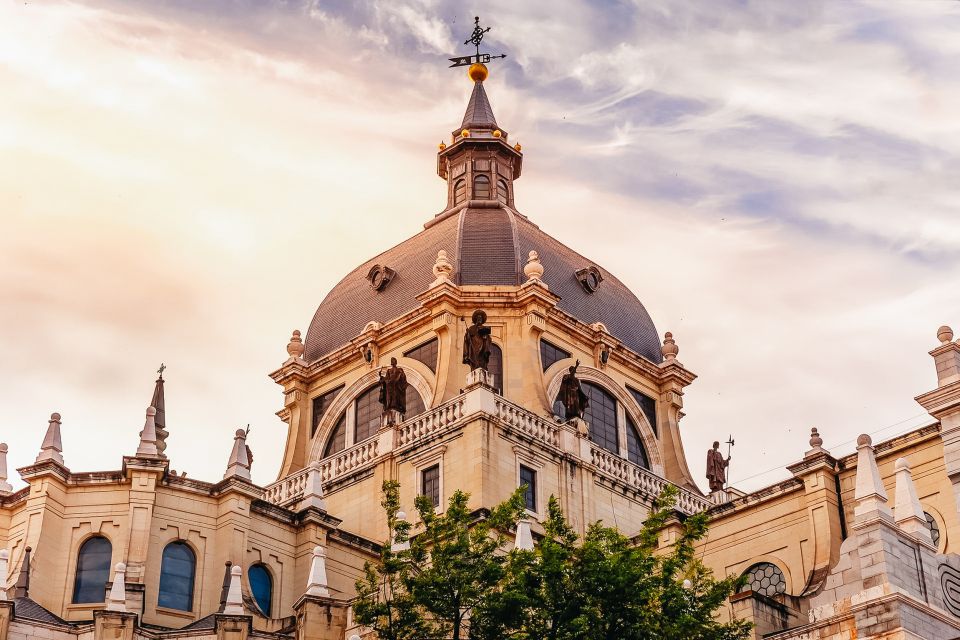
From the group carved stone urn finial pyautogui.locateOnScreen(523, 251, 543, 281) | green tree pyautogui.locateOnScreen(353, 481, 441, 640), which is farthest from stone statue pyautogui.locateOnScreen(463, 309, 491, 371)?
green tree pyautogui.locateOnScreen(353, 481, 441, 640)

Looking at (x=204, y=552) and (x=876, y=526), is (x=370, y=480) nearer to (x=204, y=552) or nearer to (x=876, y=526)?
(x=204, y=552)

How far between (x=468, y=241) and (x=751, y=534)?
1949 centimetres

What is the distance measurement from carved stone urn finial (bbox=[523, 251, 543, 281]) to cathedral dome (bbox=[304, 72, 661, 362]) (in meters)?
0.53

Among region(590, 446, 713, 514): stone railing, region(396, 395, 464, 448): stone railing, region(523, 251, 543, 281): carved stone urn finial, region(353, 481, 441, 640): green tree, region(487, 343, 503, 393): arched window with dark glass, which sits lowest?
region(353, 481, 441, 640): green tree

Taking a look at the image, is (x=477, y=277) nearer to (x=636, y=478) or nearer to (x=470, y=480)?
(x=636, y=478)

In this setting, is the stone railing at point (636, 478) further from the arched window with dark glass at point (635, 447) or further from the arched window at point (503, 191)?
the arched window at point (503, 191)

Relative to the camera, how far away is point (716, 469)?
61688 millimetres

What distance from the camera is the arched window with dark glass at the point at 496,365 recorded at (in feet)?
189

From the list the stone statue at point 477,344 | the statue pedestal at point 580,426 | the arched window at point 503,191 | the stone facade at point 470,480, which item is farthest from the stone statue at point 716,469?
the arched window at point 503,191

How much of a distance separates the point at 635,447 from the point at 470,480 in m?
12.3

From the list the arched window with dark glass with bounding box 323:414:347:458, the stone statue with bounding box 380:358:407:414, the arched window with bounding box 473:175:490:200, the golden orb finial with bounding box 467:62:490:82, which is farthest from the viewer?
the golden orb finial with bounding box 467:62:490:82

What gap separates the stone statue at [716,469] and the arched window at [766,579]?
13708 mm

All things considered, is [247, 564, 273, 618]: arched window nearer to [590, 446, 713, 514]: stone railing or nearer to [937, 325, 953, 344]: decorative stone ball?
[590, 446, 713, 514]: stone railing

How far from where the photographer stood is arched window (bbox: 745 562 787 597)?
46.8 metres
